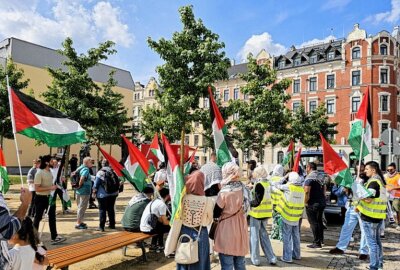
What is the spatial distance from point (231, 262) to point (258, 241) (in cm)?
201

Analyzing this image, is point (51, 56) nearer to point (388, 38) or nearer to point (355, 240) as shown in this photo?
point (388, 38)

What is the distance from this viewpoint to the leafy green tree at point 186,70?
44.5 ft

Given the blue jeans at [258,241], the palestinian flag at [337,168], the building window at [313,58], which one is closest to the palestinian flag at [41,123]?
the blue jeans at [258,241]

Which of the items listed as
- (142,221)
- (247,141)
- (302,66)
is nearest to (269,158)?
(302,66)

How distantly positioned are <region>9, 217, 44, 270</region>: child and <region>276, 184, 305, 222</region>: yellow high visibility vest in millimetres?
4862

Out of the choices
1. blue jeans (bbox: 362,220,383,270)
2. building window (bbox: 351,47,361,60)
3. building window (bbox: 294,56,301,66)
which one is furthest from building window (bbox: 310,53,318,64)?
blue jeans (bbox: 362,220,383,270)

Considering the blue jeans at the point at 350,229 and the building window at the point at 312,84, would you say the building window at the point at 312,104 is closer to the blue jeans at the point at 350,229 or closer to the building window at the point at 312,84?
the building window at the point at 312,84

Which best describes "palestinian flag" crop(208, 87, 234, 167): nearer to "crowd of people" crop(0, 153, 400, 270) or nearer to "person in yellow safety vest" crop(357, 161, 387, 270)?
"crowd of people" crop(0, 153, 400, 270)

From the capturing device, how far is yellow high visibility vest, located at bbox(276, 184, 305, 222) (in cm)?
728

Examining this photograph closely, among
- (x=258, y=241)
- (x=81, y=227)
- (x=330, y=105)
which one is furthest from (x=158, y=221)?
(x=330, y=105)

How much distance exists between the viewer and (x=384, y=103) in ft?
141

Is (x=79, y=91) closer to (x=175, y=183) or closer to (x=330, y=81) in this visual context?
(x=175, y=183)

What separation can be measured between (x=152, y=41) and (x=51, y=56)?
41575 millimetres

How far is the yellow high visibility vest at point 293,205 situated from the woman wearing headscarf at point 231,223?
7.66 feet
